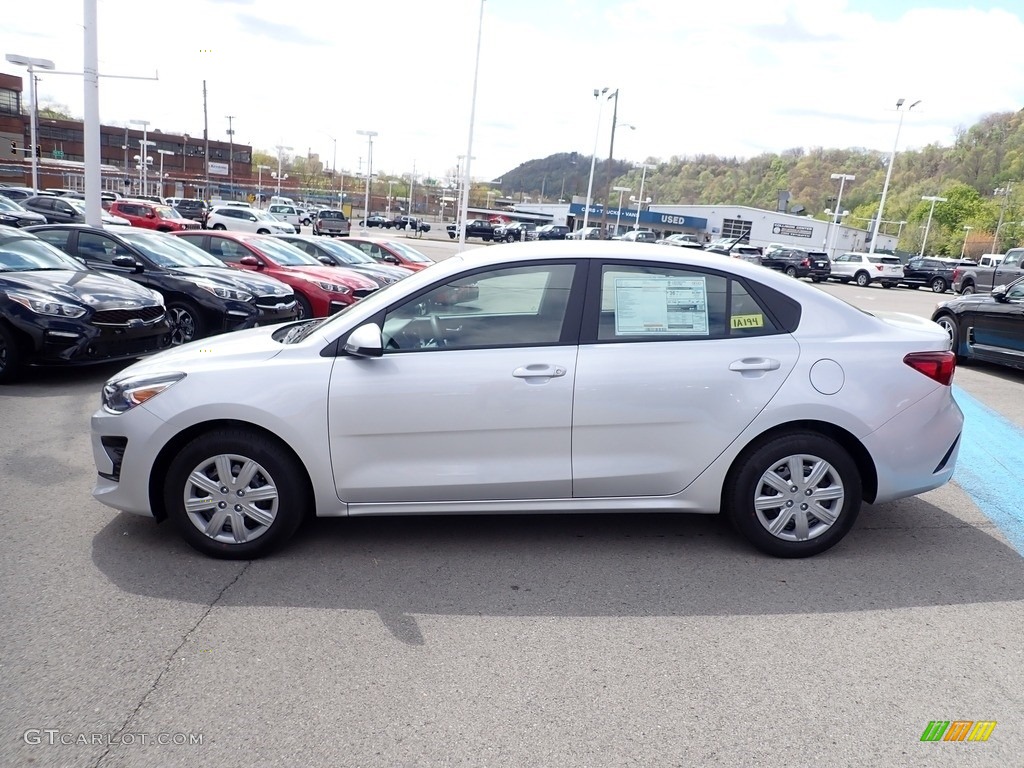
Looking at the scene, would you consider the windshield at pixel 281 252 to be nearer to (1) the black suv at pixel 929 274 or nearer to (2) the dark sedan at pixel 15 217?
(2) the dark sedan at pixel 15 217

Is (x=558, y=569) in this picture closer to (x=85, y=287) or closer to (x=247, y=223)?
(x=85, y=287)

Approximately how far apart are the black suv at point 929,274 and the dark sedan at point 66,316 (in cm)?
3845

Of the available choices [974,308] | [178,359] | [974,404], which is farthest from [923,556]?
[974,308]

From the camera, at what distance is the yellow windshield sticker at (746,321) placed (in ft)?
13.8

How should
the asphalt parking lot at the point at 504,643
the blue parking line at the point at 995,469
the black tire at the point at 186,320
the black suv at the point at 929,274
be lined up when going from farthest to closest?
1. the black suv at the point at 929,274
2. the black tire at the point at 186,320
3. the blue parking line at the point at 995,469
4. the asphalt parking lot at the point at 504,643

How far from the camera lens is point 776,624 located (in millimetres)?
3619

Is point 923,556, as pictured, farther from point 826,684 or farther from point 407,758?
point 407,758

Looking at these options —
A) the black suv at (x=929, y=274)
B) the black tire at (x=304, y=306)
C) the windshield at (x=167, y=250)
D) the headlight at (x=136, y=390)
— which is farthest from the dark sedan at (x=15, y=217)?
the black suv at (x=929, y=274)

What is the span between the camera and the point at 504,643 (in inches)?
134

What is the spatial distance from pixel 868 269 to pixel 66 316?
3843cm

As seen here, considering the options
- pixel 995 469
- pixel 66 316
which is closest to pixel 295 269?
pixel 66 316

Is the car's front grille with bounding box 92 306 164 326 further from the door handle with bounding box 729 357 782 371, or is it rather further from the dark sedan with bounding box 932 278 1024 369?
the dark sedan with bounding box 932 278 1024 369

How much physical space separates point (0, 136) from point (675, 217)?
70404 mm

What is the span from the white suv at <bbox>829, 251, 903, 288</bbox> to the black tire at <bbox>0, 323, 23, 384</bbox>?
38763mm
